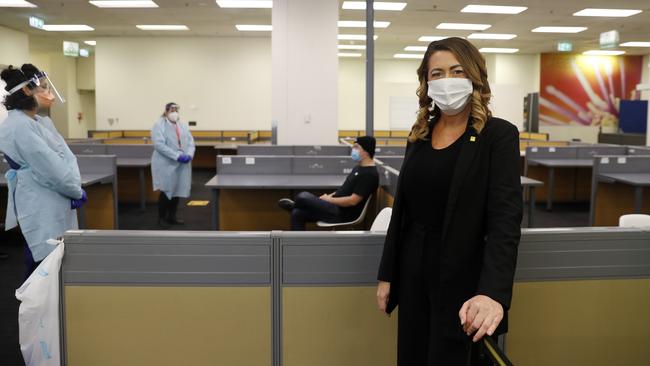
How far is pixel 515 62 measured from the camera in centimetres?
1658

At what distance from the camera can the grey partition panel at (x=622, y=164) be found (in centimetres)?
607

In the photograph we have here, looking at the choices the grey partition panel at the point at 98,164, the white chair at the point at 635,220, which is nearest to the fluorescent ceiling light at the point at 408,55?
the grey partition panel at the point at 98,164

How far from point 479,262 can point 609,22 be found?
11.2 m

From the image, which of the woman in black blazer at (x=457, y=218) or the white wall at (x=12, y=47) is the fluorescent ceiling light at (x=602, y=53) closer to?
the white wall at (x=12, y=47)

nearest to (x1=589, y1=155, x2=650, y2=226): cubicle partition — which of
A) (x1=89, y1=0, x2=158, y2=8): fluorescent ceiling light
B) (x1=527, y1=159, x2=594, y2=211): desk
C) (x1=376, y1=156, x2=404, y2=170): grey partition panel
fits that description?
(x1=527, y1=159, x2=594, y2=211): desk

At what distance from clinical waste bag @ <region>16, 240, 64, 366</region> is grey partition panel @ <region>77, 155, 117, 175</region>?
4010 millimetres

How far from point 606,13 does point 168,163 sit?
816cm

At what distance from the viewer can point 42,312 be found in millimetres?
1865

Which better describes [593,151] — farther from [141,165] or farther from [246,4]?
[141,165]

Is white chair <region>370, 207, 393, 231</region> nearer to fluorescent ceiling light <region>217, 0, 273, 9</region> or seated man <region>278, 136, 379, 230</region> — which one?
seated man <region>278, 136, 379, 230</region>

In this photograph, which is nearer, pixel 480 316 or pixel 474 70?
pixel 480 316

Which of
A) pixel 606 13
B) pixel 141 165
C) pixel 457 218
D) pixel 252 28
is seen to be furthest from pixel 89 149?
pixel 606 13

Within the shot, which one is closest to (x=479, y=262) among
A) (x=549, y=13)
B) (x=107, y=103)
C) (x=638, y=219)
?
(x=638, y=219)

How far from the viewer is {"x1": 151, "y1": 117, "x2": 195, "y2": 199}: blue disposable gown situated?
6.15 metres
